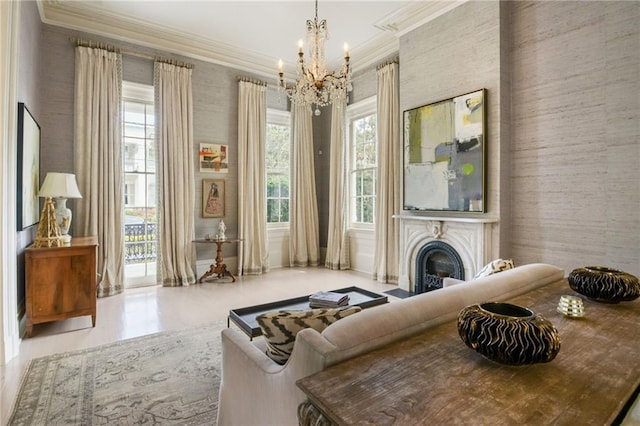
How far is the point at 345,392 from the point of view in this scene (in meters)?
0.84

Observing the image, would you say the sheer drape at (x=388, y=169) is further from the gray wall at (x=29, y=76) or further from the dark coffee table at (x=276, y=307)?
the gray wall at (x=29, y=76)

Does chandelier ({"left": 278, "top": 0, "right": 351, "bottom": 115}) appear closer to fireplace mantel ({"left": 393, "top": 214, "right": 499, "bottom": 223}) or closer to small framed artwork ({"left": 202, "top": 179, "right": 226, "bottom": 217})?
fireplace mantel ({"left": 393, "top": 214, "right": 499, "bottom": 223})

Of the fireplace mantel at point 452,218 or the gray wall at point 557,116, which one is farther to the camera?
the fireplace mantel at point 452,218

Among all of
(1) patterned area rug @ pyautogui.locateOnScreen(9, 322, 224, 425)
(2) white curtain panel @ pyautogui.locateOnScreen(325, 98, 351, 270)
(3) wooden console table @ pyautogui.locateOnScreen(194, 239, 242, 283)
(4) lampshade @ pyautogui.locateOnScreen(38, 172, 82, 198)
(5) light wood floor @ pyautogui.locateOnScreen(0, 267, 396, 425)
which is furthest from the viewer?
(2) white curtain panel @ pyautogui.locateOnScreen(325, 98, 351, 270)

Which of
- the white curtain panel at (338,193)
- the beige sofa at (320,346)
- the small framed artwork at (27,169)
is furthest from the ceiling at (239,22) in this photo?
the beige sofa at (320,346)

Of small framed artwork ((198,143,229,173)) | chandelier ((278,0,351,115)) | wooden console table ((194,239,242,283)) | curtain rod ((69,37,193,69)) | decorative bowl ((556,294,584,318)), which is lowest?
wooden console table ((194,239,242,283))

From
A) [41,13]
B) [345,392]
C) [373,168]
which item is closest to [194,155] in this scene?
[41,13]

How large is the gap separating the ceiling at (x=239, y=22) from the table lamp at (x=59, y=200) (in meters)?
2.31

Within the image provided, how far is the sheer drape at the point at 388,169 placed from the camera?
493 centimetres

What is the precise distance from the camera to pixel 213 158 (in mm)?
5387

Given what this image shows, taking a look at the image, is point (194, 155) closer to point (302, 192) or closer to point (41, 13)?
point (302, 192)

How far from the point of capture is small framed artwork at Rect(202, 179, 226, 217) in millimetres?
5328

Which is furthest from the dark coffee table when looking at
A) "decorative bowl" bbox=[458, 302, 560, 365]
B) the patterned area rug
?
"decorative bowl" bbox=[458, 302, 560, 365]

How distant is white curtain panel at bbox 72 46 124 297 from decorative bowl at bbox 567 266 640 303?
5.00 metres
